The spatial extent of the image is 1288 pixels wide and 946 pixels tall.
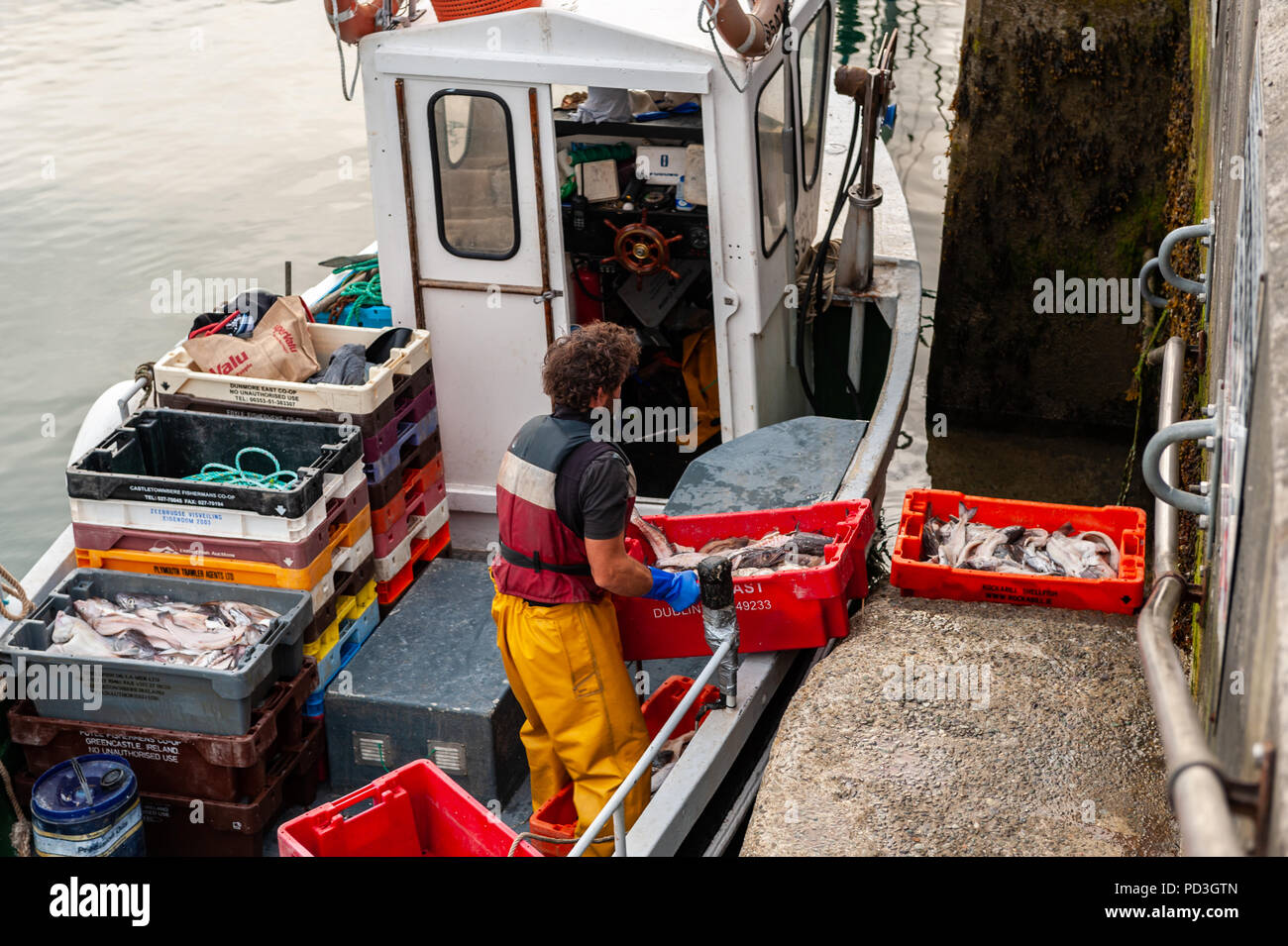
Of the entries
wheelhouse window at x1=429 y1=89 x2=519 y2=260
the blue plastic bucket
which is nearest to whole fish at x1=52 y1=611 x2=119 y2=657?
the blue plastic bucket

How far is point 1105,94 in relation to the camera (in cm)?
745

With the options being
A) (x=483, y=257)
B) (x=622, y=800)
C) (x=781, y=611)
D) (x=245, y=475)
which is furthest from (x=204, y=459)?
(x=622, y=800)

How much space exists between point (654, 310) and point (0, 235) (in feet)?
27.4

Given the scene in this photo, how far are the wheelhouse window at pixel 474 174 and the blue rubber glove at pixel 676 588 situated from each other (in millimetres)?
2038

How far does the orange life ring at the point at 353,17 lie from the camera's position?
17.7 feet

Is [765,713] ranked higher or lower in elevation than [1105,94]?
lower

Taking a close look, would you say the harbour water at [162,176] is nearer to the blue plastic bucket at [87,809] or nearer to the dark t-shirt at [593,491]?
the blue plastic bucket at [87,809]

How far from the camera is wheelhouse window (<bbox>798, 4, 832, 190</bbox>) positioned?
6465 millimetres

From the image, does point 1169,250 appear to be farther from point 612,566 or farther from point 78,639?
point 78,639

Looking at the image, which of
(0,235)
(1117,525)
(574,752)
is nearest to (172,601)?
(574,752)

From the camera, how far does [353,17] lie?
17.9 ft

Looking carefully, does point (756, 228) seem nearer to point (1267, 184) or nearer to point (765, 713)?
point (765, 713)

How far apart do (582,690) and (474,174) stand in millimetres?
2490

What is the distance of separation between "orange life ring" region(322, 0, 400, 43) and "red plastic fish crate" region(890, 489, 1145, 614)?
114 inches
